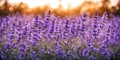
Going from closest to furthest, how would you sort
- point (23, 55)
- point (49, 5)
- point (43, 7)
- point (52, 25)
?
point (23, 55), point (52, 25), point (49, 5), point (43, 7)

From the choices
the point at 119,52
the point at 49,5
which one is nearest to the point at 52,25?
the point at 119,52

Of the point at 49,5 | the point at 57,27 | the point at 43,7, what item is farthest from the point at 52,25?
the point at 43,7

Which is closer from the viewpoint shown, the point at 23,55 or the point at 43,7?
the point at 23,55

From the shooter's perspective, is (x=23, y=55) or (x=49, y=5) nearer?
(x=23, y=55)

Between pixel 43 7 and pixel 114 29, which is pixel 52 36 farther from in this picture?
pixel 43 7

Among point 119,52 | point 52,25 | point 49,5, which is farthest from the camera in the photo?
point 49,5

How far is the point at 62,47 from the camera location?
518 cm

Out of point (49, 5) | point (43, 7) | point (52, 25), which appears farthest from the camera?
point (43, 7)

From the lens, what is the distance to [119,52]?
19.0ft

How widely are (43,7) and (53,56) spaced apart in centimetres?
320

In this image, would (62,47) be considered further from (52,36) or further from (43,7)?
(43,7)

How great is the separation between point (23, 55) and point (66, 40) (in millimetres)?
821

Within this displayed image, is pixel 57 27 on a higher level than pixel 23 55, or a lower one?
higher

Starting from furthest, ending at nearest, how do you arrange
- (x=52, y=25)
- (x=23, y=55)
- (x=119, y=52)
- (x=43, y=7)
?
(x=43, y=7)
(x=119, y=52)
(x=52, y=25)
(x=23, y=55)
